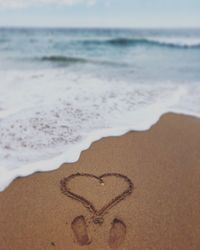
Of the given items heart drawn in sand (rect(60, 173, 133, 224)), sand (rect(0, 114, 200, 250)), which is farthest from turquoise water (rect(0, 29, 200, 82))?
heart drawn in sand (rect(60, 173, 133, 224))

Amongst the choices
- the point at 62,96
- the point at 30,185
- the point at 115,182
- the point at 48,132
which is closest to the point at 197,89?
the point at 62,96

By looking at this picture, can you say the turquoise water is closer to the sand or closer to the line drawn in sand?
the sand

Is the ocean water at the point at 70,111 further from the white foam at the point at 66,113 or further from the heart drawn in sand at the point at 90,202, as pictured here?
the heart drawn in sand at the point at 90,202

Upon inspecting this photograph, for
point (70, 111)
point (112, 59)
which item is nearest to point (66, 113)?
point (70, 111)

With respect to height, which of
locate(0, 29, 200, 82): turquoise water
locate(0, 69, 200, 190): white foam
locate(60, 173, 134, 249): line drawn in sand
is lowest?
locate(60, 173, 134, 249): line drawn in sand

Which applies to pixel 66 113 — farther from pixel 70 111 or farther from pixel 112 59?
pixel 112 59

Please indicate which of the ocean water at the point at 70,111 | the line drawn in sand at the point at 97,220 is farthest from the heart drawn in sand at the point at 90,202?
the ocean water at the point at 70,111

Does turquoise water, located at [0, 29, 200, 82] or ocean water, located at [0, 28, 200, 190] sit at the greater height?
turquoise water, located at [0, 29, 200, 82]
